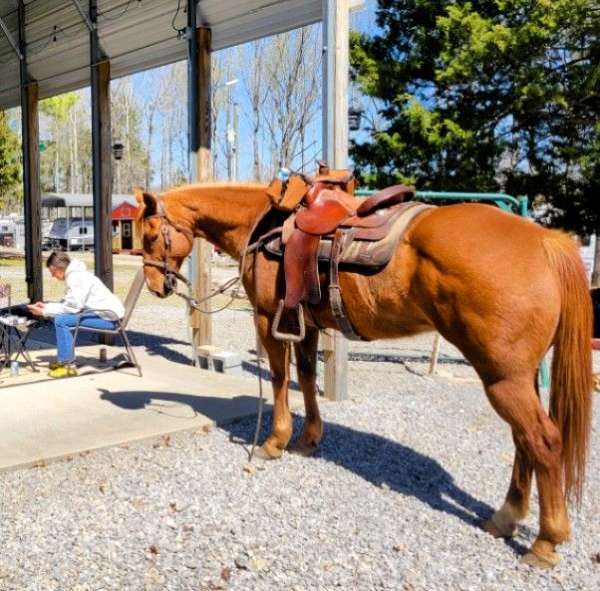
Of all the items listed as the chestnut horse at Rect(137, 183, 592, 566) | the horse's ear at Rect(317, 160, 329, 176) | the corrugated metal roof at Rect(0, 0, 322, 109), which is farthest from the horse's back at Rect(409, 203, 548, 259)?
the corrugated metal roof at Rect(0, 0, 322, 109)

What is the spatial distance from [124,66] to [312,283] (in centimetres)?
661

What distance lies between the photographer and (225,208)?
4.23m

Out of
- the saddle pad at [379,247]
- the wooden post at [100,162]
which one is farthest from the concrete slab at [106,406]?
the saddle pad at [379,247]

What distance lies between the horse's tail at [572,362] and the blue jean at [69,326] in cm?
431

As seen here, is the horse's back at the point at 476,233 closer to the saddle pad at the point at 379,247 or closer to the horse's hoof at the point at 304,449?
the saddle pad at the point at 379,247

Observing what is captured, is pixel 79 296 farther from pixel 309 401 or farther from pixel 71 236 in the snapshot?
pixel 71 236

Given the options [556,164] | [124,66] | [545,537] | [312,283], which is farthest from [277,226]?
[556,164]

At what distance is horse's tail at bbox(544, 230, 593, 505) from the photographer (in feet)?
9.71

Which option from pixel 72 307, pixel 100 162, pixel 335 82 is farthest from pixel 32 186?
pixel 335 82

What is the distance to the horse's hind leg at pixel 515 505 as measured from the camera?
3275mm

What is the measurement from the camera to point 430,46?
11984 mm

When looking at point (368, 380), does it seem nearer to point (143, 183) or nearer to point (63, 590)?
point (63, 590)

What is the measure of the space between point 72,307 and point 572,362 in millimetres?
4560

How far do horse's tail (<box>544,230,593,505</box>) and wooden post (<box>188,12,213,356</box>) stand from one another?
4.33 meters
